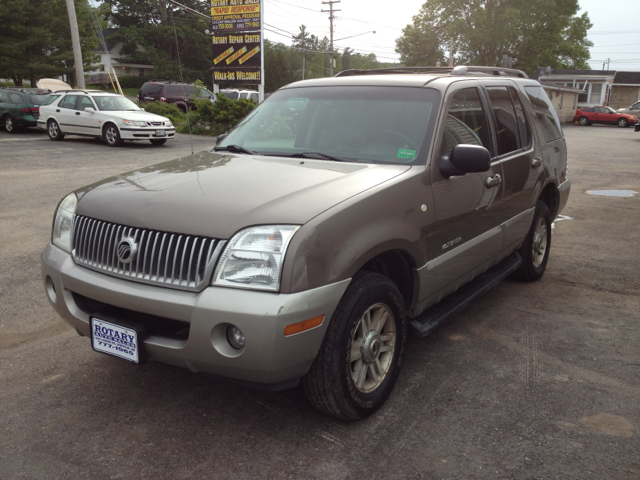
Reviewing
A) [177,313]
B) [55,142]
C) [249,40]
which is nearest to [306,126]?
[177,313]

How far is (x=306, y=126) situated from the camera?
404 cm

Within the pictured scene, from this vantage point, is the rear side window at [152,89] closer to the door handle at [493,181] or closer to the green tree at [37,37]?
the green tree at [37,37]

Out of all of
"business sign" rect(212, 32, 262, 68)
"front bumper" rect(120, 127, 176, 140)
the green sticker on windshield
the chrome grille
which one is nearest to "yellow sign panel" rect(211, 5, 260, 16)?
"business sign" rect(212, 32, 262, 68)

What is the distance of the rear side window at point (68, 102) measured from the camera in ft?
59.4

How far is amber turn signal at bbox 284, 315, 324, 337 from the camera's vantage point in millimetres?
2500

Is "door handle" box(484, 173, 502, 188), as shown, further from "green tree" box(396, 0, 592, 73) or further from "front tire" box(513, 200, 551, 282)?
"green tree" box(396, 0, 592, 73)

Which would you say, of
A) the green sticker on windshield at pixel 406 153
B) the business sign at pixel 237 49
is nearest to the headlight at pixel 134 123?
the business sign at pixel 237 49

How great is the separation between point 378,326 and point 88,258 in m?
1.57

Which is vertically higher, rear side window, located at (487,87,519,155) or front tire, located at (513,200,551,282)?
rear side window, located at (487,87,519,155)

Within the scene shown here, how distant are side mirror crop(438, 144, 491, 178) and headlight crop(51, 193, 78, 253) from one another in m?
2.16

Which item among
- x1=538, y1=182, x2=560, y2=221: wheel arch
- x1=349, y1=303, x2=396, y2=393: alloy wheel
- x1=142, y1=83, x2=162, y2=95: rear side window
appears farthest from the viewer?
x1=142, y1=83, x2=162, y2=95: rear side window

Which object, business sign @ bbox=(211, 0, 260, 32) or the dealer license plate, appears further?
business sign @ bbox=(211, 0, 260, 32)

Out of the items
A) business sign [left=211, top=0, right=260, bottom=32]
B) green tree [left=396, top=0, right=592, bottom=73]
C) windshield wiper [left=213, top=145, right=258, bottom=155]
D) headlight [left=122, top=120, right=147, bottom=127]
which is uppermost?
green tree [left=396, top=0, right=592, bottom=73]

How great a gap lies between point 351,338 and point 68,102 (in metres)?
18.0
